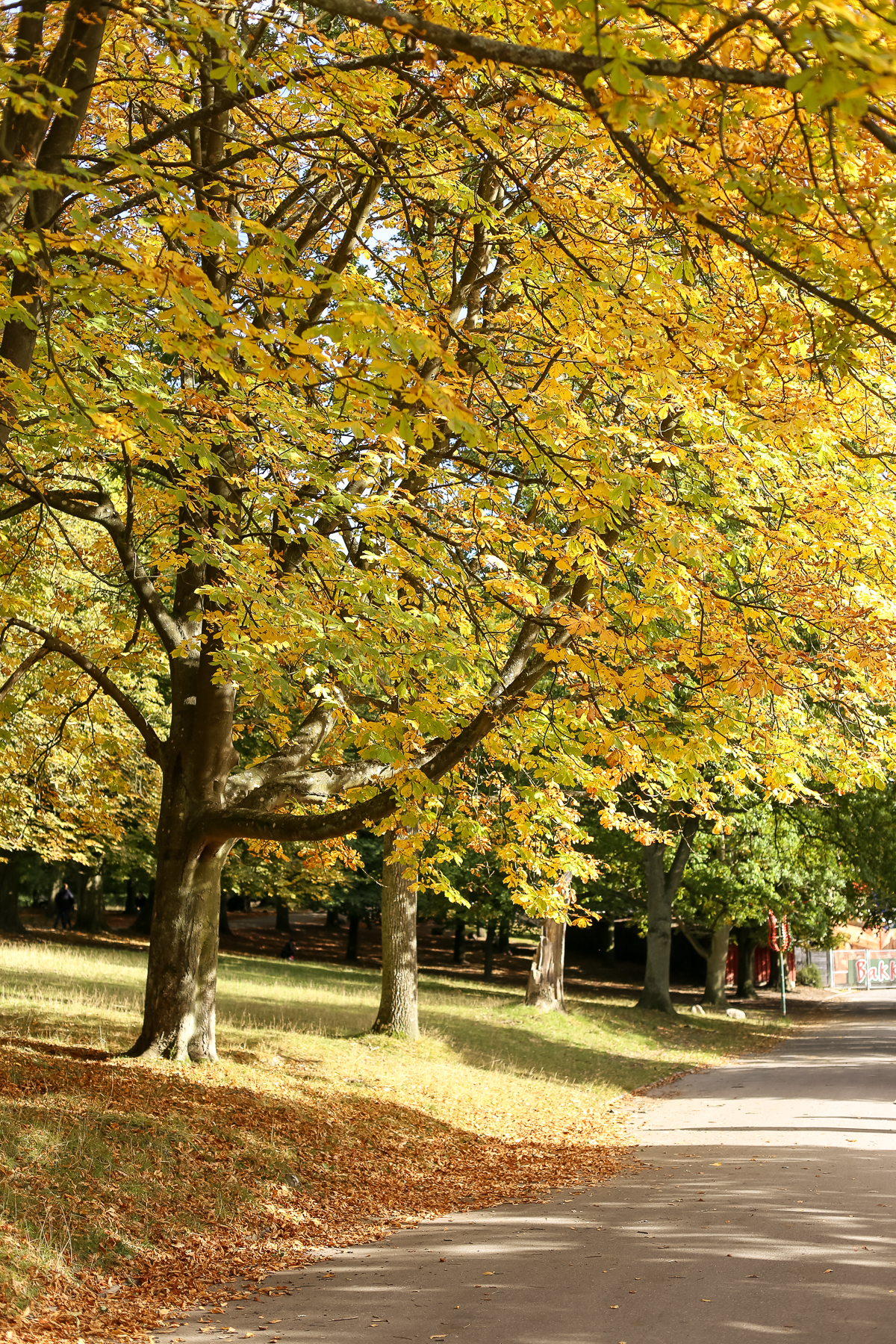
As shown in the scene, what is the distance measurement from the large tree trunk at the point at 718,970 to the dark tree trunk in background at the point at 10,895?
805 inches

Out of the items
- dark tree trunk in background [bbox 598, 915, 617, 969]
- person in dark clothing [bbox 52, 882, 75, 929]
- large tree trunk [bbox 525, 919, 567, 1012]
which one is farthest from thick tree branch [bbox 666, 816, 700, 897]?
person in dark clothing [bbox 52, 882, 75, 929]

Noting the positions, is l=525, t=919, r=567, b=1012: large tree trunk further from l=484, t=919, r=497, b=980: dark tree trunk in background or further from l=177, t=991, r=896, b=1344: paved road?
l=484, t=919, r=497, b=980: dark tree trunk in background

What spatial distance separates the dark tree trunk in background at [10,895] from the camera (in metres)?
31.6

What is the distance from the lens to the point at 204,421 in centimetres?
803

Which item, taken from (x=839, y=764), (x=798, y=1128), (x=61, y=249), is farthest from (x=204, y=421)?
(x=798, y=1128)

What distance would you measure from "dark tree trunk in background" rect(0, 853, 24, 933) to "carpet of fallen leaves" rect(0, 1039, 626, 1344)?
22.4m

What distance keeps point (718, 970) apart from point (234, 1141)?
26.7 m

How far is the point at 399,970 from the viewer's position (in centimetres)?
1622

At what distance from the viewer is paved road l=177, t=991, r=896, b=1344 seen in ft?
18.3

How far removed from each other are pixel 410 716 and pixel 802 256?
4.24 m

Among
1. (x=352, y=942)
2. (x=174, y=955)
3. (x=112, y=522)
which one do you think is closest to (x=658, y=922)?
(x=352, y=942)

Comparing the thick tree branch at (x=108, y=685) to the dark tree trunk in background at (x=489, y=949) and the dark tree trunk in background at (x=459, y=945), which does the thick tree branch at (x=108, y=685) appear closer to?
the dark tree trunk in background at (x=489, y=949)

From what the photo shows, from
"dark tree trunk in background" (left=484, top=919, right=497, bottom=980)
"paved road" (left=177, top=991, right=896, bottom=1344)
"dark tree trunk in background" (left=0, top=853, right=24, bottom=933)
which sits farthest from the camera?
"dark tree trunk in background" (left=484, top=919, right=497, bottom=980)

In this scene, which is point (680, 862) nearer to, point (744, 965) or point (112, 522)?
point (744, 965)
